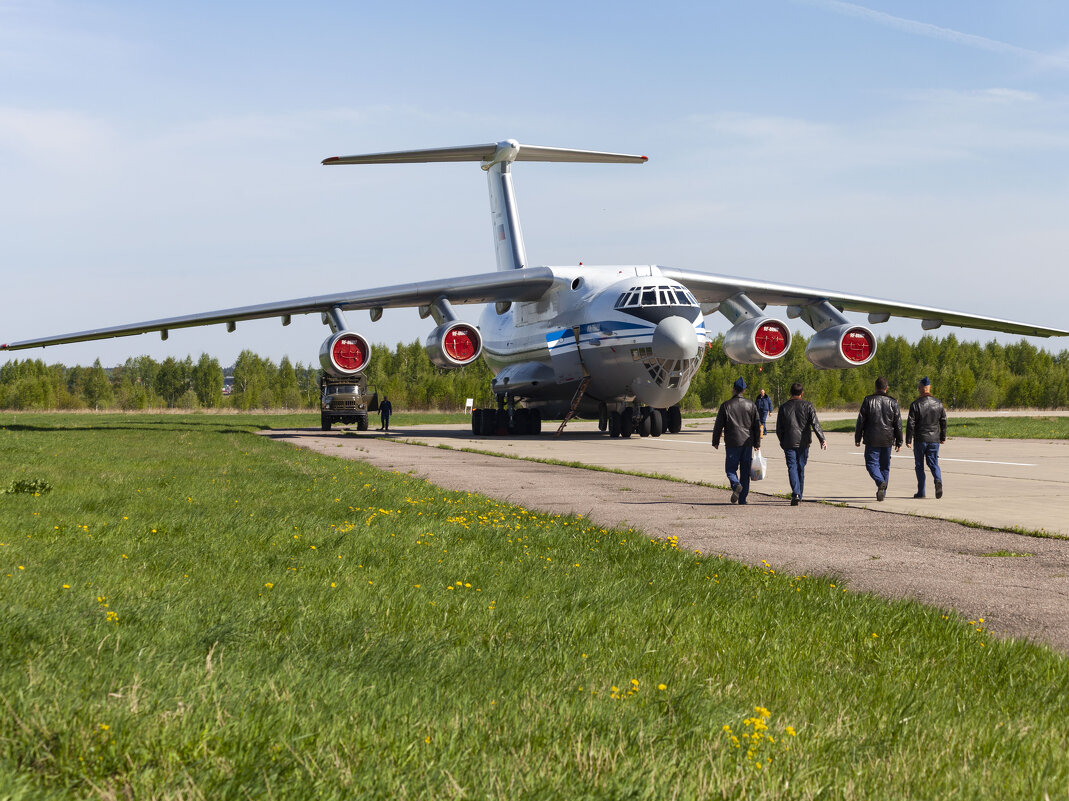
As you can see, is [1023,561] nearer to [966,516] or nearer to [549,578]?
[966,516]

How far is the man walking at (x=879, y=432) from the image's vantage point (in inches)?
485

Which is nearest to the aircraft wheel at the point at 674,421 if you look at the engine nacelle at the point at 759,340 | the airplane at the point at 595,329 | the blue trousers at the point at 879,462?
the airplane at the point at 595,329

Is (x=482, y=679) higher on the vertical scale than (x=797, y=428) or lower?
lower

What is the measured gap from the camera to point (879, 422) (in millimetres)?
12406

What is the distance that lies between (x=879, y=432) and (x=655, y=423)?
16206mm

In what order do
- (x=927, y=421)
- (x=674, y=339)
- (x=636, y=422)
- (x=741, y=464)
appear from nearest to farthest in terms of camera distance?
(x=741, y=464) < (x=927, y=421) < (x=674, y=339) < (x=636, y=422)

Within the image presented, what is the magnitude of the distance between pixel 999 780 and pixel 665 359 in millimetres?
21861

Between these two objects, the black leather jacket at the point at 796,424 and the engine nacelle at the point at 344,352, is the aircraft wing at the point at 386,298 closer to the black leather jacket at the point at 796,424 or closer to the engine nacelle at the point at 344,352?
the engine nacelle at the point at 344,352

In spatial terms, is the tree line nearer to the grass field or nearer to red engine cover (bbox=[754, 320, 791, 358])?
red engine cover (bbox=[754, 320, 791, 358])

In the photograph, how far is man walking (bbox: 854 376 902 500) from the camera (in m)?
12.3

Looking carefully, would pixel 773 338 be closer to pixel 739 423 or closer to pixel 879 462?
pixel 879 462

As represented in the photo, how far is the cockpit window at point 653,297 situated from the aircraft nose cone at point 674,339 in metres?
0.69

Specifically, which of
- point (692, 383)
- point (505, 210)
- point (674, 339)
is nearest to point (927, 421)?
point (674, 339)

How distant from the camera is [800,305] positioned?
97.9 feet
